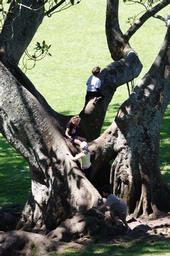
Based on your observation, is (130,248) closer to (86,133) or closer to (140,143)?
(140,143)

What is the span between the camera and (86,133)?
1552 centimetres

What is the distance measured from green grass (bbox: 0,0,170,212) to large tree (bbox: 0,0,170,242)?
768 cm

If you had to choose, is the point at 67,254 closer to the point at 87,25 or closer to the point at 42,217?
the point at 42,217

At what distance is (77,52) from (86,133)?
832 inches

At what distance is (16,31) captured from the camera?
14.1m

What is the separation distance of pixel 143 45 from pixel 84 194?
2340 cm

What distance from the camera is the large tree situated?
13.6 m

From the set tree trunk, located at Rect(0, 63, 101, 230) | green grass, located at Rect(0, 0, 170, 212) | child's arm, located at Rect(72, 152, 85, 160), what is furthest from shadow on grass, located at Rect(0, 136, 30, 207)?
child's arm, located at Rect(72, 152, 85, 160)

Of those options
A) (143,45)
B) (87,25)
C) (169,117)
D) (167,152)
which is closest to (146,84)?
(167,152)

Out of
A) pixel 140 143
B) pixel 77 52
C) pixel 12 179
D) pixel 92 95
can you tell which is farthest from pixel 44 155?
pixel 77 52

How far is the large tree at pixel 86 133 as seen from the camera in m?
13.6

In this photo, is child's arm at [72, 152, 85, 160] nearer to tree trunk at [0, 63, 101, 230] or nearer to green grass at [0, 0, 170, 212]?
tree trunk at [0, 63, 101, 230]

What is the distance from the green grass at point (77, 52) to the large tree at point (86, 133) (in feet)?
25.2

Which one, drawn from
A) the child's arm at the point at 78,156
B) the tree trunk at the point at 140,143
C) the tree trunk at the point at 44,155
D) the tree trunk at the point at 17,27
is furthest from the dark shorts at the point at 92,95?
the tree trunk at the point at 17,27
